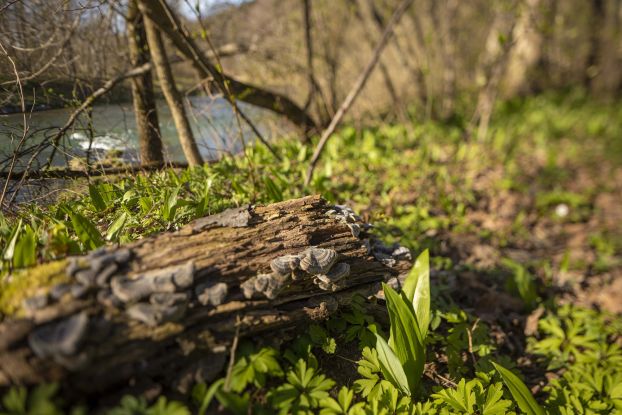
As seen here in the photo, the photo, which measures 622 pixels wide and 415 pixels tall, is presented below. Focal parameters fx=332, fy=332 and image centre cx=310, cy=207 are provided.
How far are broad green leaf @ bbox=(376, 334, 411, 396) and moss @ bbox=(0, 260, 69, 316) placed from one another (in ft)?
4.17

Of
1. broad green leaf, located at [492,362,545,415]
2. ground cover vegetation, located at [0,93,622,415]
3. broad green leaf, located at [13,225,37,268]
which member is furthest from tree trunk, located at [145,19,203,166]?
broad green leaf, located at [492,362,545,415]

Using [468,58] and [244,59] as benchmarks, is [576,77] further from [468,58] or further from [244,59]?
[244,59]

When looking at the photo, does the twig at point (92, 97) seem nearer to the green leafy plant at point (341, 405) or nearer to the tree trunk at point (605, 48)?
the green leafy plant at point (341, 405)

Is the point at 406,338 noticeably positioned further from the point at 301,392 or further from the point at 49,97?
the point at 49,97

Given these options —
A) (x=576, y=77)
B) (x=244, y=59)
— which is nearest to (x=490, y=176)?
(x=244, y=59)

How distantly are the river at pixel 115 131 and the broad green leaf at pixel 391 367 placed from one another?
1950mm

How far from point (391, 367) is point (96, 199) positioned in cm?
188

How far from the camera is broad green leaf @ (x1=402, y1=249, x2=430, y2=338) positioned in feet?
5.67

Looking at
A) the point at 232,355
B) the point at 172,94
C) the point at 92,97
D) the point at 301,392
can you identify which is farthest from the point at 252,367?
the point at 172,94

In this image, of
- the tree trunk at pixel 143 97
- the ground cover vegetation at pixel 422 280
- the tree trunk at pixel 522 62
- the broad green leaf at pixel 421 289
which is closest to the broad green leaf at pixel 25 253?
the ground cover vegetation at pixel 422 280

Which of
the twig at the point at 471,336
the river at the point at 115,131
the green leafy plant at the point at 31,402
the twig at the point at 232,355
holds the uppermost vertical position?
the river at the point at 115,131

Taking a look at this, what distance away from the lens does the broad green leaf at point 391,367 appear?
56.6 inches

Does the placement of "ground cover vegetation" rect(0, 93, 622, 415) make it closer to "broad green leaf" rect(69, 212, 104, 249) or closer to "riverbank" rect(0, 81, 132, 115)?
"broad green leaf" rect(69, 212, 104, 249)

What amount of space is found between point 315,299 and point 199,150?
2.09 metres
